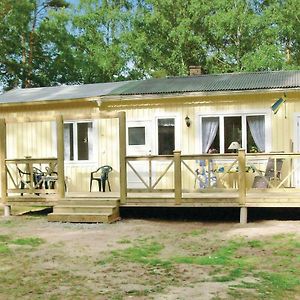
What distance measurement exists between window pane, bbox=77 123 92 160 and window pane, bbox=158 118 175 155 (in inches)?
79.5

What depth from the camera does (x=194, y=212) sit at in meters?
11.3

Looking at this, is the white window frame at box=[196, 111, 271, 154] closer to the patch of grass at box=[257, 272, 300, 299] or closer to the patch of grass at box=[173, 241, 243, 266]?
the patch of grass at box=[173, 241, 243, 266]

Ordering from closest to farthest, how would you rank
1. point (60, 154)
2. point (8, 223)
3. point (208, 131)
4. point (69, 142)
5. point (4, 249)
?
point (4, 249), point (8, 223), point (60, 154), point (208, 131), point (69, 142)

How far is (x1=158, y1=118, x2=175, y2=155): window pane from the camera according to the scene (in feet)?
40.0

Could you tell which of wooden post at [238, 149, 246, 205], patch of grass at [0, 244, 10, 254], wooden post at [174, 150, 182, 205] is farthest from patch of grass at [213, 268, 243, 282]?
wooden post at [174, 150, 182, 205]

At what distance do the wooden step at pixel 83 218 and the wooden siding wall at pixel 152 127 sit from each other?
2710 millimetres

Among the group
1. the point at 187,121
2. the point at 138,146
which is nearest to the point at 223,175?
the point at 187,121

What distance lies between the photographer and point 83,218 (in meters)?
9.79

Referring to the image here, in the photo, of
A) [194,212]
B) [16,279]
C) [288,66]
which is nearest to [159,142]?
[194,212]

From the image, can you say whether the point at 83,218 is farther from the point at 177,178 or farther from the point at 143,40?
the point at 143,40

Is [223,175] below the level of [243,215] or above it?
above

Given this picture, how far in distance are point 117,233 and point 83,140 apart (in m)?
4.68

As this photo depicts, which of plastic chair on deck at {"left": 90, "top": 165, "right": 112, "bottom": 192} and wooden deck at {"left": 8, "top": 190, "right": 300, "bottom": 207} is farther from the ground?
plastic chair on deck at {"left": 90, "top": 165, "right": 112, "bottom": 192}

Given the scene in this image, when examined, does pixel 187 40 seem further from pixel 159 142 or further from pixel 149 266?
pixel 149 266
